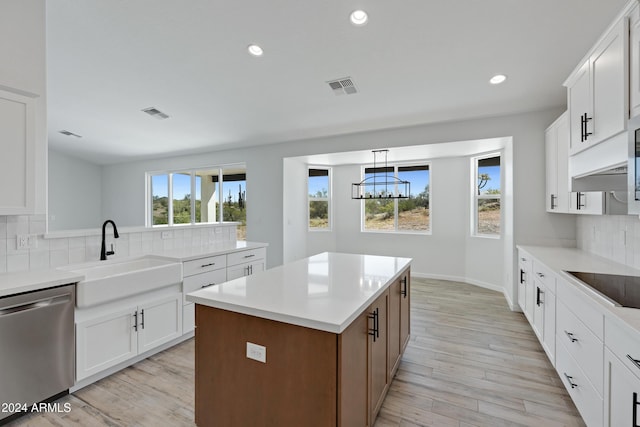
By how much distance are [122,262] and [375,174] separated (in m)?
4.85

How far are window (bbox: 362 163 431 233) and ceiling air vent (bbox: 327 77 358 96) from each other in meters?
2.66

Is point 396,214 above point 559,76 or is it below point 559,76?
below

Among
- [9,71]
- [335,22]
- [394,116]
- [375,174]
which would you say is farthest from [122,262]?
[375,174]

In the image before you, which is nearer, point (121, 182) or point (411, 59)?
point (411, 59)

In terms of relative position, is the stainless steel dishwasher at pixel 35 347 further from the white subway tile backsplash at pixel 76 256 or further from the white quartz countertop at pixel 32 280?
the white subway tile backsplash at pixel 76 256

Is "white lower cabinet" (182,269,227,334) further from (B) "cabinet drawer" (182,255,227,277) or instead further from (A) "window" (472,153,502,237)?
(A) "window" (472,153,502,237)

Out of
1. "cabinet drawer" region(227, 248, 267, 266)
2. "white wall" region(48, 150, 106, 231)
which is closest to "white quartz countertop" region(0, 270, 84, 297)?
"cabinet drawer" region(227, 248, 267, 266)

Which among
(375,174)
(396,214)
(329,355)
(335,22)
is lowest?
(329,355)

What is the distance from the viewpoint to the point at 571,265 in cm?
240

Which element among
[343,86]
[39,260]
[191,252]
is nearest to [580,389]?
[191,252]

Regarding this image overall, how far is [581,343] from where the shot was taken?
175 cm

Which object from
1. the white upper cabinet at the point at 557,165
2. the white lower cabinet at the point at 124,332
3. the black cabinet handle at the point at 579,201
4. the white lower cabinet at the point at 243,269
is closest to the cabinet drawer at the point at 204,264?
the white lower cabinet at the point at 243,269

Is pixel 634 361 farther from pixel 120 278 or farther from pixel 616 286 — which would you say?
pixel 120 278

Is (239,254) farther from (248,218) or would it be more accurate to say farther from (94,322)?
(248,218)
